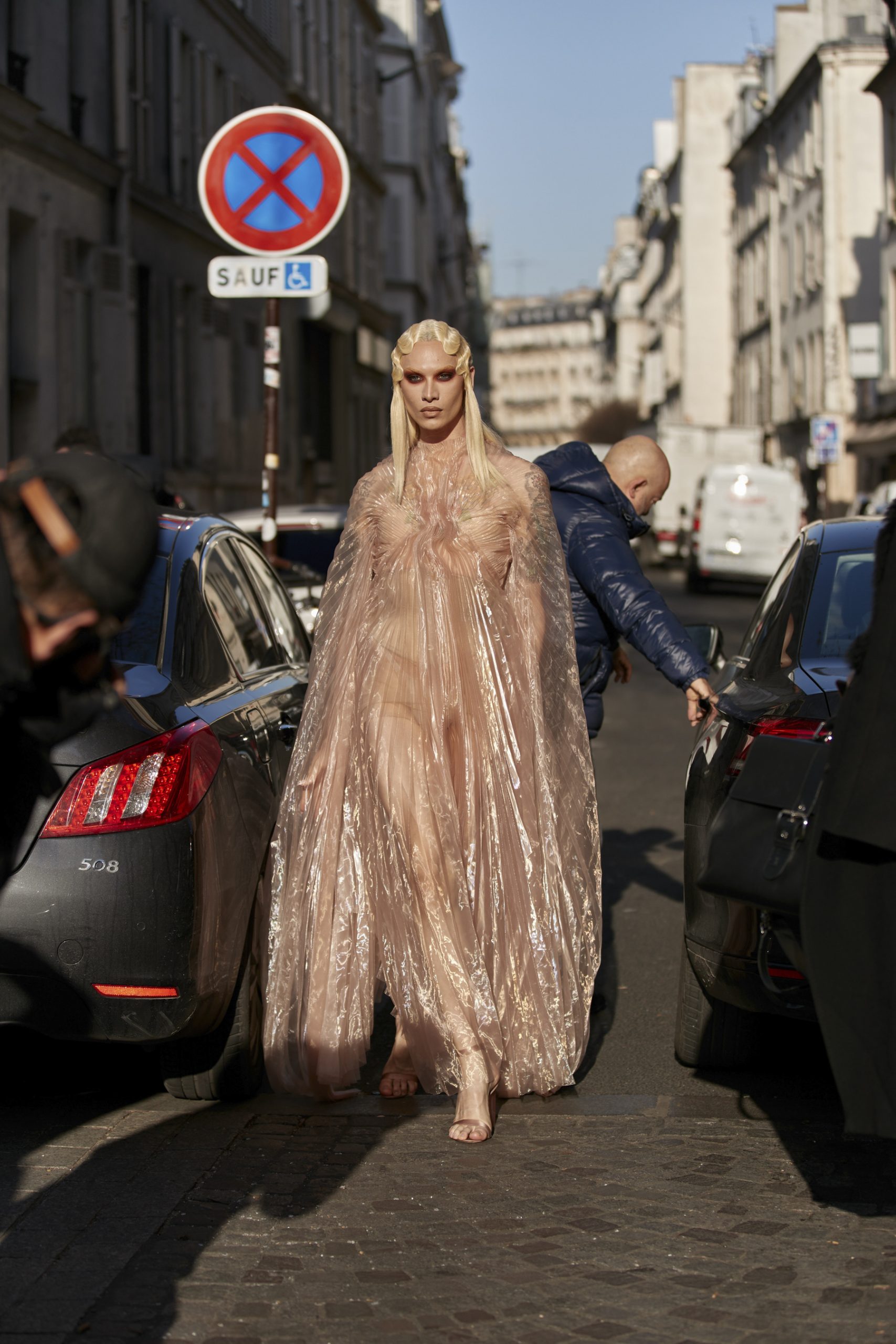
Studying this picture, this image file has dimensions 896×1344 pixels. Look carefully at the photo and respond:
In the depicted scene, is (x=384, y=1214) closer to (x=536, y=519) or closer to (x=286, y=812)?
(x=286, y=812)

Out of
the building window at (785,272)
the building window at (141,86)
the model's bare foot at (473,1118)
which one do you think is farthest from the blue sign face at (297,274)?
the building window at (785,272)

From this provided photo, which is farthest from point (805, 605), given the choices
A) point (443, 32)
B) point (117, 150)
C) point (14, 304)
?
point (443, 32)

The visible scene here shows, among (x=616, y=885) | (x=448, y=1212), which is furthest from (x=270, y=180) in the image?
(x=448, y=1212)

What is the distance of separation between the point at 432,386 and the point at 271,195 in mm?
3978

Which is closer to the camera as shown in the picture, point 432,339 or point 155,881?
point 155,881

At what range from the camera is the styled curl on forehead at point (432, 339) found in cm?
491

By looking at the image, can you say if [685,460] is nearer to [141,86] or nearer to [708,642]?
[141,86]

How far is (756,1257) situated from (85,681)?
6.75 ft

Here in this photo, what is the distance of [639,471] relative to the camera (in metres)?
5.79

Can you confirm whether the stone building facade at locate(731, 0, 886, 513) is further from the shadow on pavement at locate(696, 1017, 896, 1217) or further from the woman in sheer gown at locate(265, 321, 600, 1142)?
the woman in sheer gown at locate(265, 321, 600, 1142)

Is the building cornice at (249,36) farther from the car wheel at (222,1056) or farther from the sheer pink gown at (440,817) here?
the car wheel at (222,1056)

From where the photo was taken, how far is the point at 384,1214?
12.9ft

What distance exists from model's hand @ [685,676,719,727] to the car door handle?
116 cm

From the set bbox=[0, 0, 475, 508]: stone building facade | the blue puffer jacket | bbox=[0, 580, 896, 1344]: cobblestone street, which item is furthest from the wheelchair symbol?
bbox=[0, 580, 896, 1344]: cobblestone street
